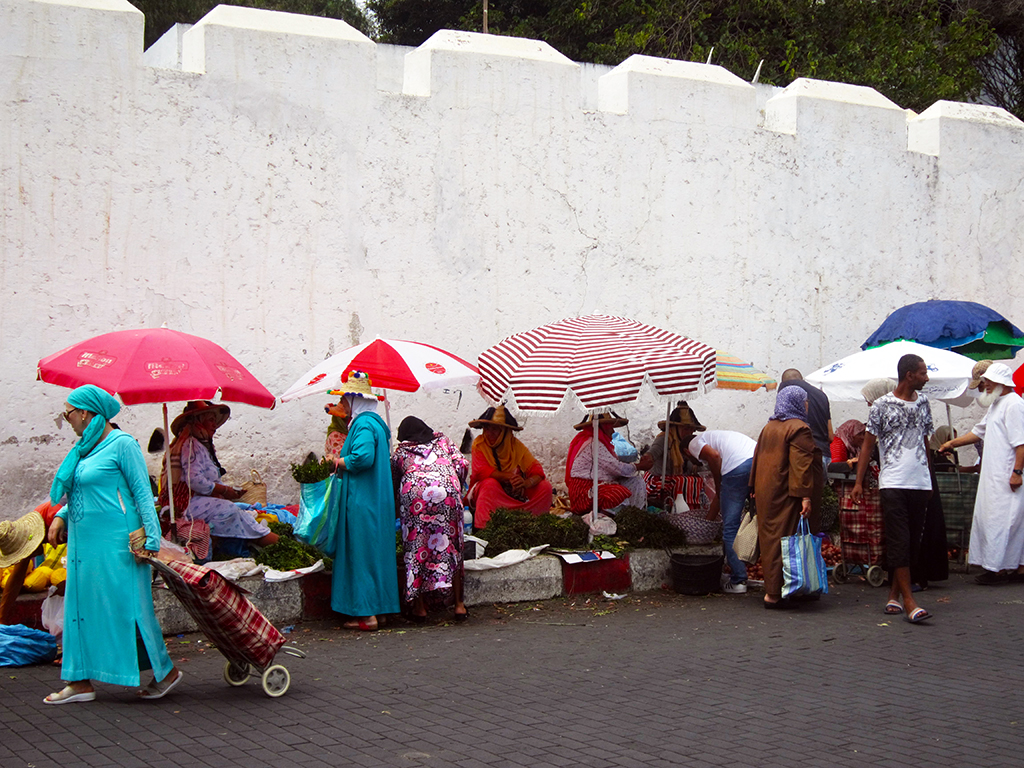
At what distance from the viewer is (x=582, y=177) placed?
11023mm

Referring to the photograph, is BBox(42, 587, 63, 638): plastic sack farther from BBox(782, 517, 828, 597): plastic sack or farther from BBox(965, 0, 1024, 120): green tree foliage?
BBox(965, 0, 1024, 120): green tree foliage

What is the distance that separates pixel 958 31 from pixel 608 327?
11.9 metres

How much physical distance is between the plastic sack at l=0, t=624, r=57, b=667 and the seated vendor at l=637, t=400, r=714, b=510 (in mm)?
5392

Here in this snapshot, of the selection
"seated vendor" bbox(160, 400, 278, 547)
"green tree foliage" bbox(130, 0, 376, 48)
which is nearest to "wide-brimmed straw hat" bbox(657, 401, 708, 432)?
"seated vendor" bbox(160, 400, 278, 547)

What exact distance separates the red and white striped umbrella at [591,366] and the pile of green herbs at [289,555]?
72.0 inches

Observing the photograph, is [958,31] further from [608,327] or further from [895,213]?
[608,327]

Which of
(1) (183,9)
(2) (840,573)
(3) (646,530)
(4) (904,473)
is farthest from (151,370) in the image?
(1) (183,9)

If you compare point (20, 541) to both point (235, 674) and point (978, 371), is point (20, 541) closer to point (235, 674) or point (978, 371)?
point (235, 674)

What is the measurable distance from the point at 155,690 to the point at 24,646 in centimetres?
121

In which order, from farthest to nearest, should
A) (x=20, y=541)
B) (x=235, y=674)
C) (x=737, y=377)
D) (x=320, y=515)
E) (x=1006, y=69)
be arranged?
(x=1006, y=69), (x=737, y=377), (x=320, y=515), (x=20, y=541), (x=235, y=674)

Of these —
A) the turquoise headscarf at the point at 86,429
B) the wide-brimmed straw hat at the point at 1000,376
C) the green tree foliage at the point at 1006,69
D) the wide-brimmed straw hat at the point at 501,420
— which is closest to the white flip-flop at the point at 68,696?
the turquoise headscarf at the point at 86,429

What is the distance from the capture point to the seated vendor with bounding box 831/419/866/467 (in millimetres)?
9445

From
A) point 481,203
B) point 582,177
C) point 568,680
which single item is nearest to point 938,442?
point 582,177

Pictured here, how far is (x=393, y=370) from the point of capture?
8180 mm
